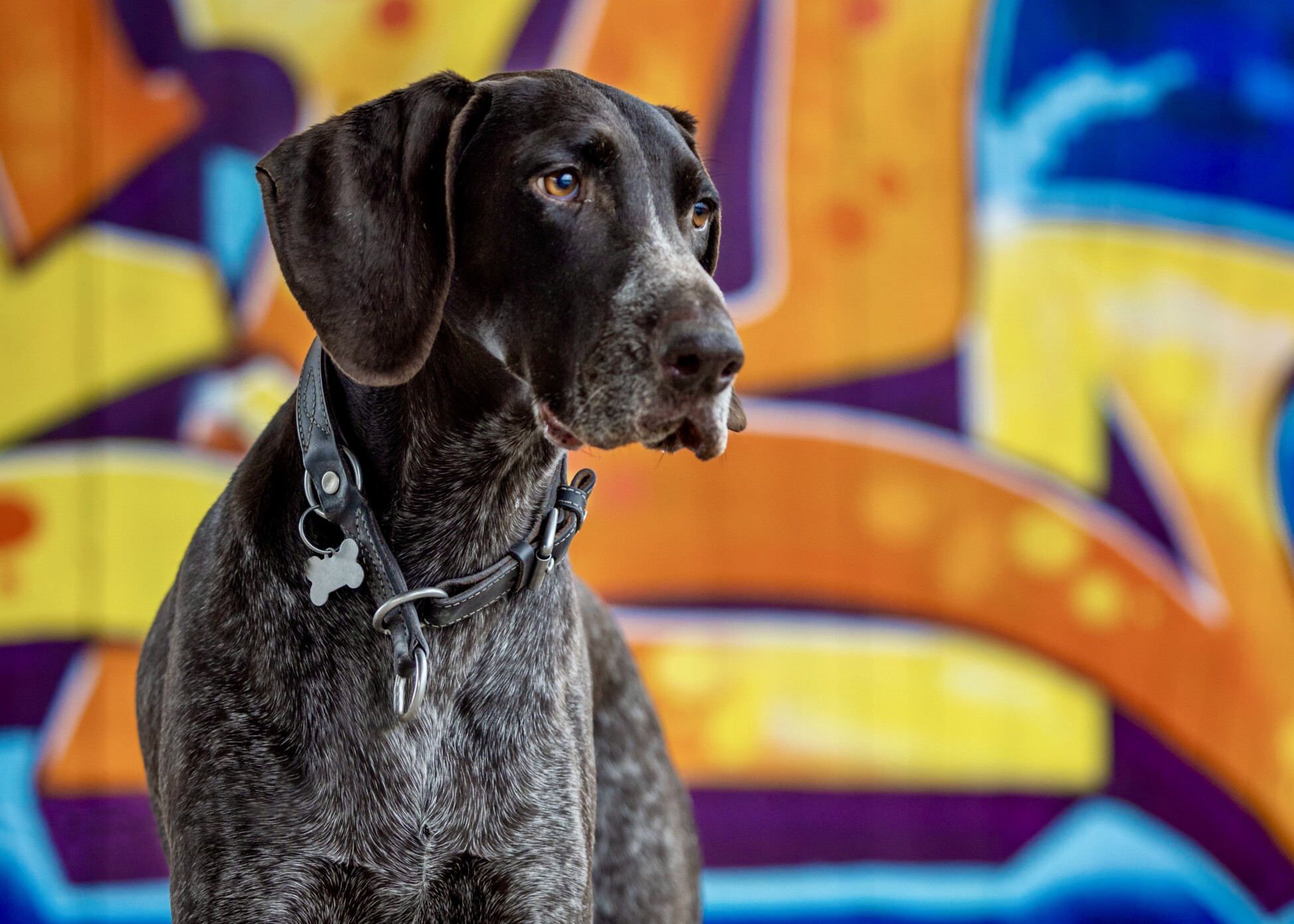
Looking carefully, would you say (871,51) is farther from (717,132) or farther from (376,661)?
(376,661)

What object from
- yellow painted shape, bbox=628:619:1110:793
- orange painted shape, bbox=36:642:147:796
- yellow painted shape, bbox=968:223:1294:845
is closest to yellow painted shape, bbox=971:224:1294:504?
yellow painted shape, bbox=968:223:1294:845

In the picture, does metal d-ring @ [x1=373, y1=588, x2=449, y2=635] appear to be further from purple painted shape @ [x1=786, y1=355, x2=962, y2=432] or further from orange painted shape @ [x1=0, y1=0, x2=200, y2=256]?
orange painted shape @ [x1=0, y1=0, x2=200, y2=256]

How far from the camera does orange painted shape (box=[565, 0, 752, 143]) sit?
13.1 feet

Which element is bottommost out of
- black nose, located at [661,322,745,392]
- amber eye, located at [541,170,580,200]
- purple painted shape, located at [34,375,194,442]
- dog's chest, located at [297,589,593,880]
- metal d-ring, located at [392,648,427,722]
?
purple painted shape, located at [34,375,194,442]

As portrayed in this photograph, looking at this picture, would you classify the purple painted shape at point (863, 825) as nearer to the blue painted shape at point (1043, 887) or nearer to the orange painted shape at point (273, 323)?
the blue painted shape at point (1043, 887)

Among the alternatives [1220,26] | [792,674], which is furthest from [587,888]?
[1220,26]

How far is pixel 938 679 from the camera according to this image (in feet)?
12.9

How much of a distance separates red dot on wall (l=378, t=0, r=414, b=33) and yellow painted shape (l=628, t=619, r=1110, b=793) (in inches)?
86.1

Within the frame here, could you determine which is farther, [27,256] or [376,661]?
[27,256]

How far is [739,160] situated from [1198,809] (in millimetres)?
2758

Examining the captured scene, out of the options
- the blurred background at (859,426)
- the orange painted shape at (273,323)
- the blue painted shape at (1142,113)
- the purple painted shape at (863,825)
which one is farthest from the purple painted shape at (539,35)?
the purple painted shape at (863,825)

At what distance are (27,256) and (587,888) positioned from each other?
310 centimetres

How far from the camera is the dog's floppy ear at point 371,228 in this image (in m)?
1.61

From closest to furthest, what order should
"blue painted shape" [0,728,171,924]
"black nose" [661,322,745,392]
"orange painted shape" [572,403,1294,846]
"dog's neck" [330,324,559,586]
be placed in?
"black nose" [661,322,745,392], "dog's neck" [330,324,559,586], "blue painted shape" [0,728,171,924], "orange painted shape" [572,403,1294,846]
